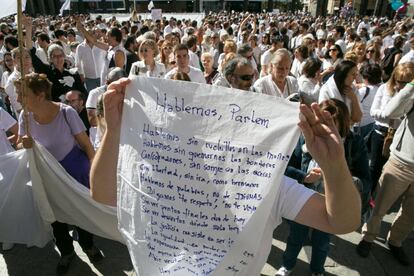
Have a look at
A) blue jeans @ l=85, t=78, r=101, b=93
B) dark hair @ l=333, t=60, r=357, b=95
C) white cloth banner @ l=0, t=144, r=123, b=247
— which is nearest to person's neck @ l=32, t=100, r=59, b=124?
white cloth banner @ l=0, t=144, r=123, b=247

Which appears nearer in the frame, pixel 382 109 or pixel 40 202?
pixel 40 202

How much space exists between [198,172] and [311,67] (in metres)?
3.61

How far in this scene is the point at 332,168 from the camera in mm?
1352

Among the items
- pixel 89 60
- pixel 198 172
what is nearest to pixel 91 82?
pixel 89 60

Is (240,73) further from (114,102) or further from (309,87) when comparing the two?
(309,87)

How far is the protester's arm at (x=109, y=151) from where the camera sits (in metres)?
1.58

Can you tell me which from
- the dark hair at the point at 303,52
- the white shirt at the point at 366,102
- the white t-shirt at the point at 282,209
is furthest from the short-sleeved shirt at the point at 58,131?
the dark hair at the point at 303,52

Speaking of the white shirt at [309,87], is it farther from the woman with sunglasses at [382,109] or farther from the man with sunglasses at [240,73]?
the man with sunglasses at [240,73]

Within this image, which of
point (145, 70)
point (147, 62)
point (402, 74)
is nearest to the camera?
point (402, 74)

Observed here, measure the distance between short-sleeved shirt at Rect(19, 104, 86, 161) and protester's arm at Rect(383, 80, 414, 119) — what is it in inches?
111

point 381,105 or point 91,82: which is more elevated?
point 381,105

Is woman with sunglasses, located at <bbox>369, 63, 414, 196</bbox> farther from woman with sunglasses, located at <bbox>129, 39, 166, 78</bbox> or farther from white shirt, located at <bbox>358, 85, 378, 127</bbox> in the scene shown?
woman with sunglasses, located at <bbox>129, 39, 166, 78</bbox>

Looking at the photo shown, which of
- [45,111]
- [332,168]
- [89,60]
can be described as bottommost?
[89,60]

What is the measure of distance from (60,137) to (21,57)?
83cm
